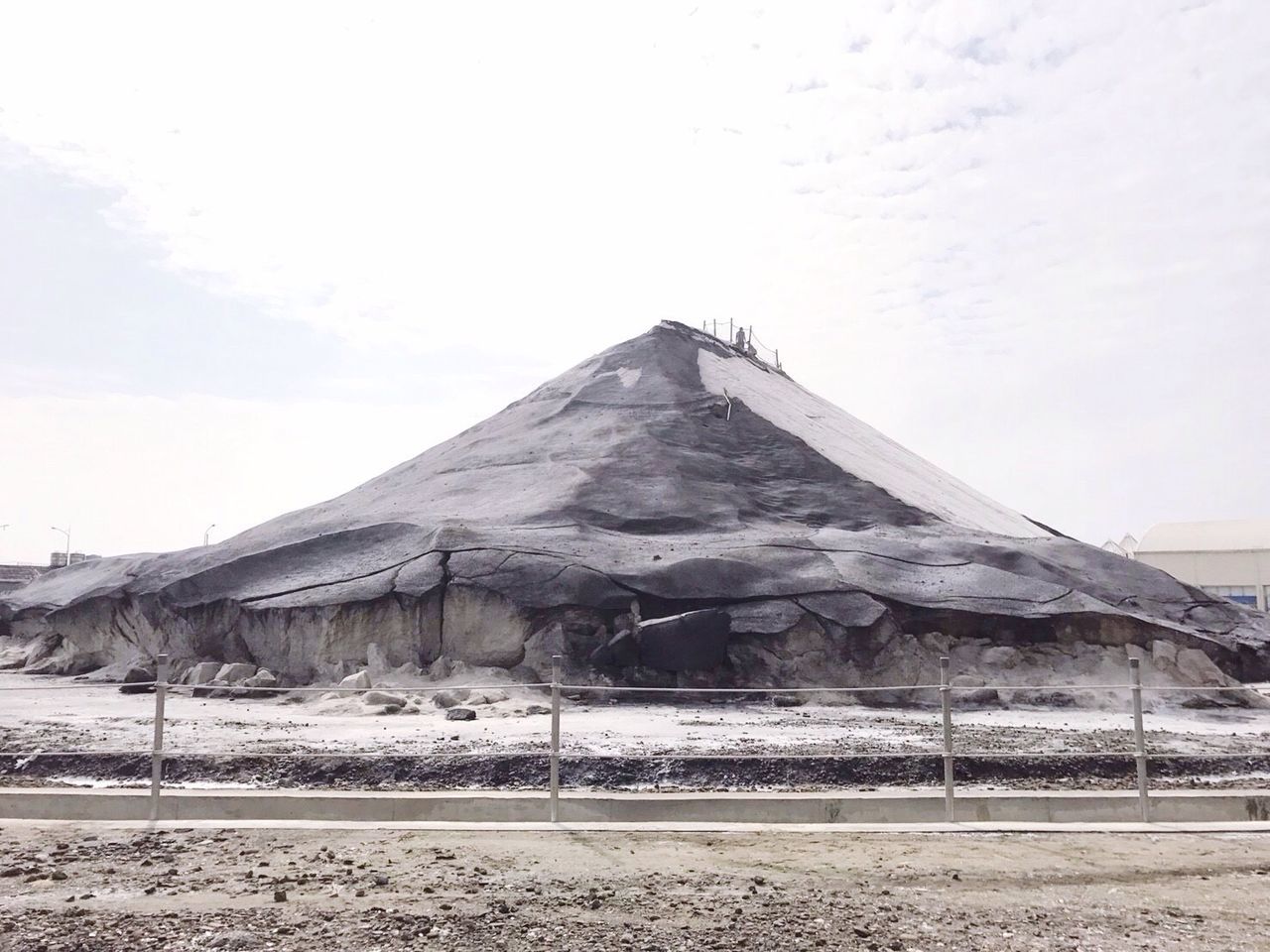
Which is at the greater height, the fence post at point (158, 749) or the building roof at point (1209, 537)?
the building roof at point (1209, 537)

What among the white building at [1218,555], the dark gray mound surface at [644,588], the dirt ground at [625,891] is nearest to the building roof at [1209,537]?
Result: the white building at [1218,555]

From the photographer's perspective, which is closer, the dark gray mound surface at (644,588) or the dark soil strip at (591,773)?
the dark soil strip at (591,773)

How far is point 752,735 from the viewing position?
38.6ft

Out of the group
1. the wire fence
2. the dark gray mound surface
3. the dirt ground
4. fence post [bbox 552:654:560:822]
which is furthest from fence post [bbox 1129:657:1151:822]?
the dark gray mound surface

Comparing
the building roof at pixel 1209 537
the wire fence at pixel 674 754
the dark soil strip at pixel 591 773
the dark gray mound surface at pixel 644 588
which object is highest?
the building roof at pixel 1209 537

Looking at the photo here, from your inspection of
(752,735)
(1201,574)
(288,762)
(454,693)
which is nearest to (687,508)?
(454,693)

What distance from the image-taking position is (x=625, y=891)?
5617 millimetres

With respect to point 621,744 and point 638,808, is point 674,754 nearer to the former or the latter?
point 621,744

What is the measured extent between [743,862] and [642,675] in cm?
987

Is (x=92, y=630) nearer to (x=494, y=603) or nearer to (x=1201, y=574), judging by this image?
(x=494, y=603)

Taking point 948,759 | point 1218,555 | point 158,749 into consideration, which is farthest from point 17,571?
point 1218,555

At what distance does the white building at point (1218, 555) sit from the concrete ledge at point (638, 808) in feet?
151

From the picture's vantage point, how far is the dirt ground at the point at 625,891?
4762 millimetres

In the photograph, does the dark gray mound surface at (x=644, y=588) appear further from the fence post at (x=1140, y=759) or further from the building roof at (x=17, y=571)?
the building roof at (x=17, y=571)
